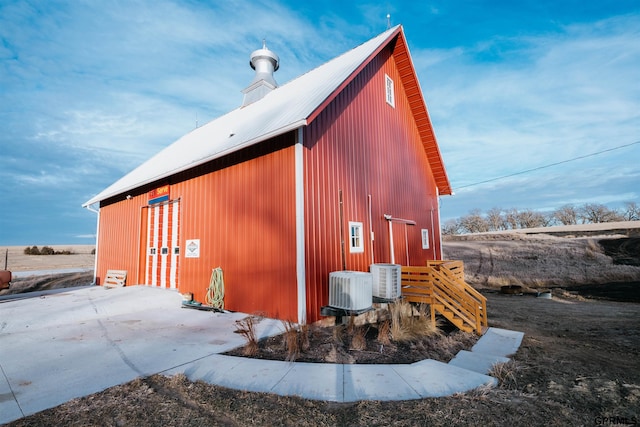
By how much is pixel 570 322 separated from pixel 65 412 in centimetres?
1134

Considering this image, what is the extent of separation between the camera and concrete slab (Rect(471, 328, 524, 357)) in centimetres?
564

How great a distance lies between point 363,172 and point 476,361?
5566 mm

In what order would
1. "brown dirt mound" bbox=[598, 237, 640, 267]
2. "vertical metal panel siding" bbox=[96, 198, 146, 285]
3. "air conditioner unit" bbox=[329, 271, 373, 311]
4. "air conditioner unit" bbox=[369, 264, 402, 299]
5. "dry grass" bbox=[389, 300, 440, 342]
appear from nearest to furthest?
"dry grass" bbox=[389, 300, 440, 342], "air conditioner unit" bbox=[329, 271, 373, 311], "air conditioner unit" bbox=[369, 264, 402, 299], "vertical metal panel siding" bbox=[96, 198, 146, 285], "brown dirt mound" bbox=[598, 237, 640, 267]

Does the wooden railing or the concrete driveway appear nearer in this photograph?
the concrete driveway

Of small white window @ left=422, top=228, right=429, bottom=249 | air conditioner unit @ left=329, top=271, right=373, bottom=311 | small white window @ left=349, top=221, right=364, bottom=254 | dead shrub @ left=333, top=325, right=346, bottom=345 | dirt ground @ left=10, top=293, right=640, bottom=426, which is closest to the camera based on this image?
A: dirt ground @ left=10, top=293, right=640, bottom=426

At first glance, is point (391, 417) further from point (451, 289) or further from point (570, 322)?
point (570, 322)

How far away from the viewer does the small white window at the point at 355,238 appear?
8063mm

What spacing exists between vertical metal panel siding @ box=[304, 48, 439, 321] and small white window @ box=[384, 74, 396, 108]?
218 millimetres

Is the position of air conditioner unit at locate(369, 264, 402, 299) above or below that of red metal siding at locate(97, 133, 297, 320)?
below

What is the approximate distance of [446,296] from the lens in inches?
305

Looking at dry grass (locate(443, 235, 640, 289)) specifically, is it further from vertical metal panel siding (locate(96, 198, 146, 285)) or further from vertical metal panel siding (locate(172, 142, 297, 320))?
vertical metal panel siding (locate(96, 198, 146, 285))

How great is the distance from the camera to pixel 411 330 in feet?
20.0

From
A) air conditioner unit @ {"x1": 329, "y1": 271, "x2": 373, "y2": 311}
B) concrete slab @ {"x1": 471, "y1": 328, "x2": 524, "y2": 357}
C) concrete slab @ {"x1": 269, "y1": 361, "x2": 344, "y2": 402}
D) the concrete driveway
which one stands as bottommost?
concrete slab @ {"x1": 471, "y1": 328, "x2": 524, "y2": 357}

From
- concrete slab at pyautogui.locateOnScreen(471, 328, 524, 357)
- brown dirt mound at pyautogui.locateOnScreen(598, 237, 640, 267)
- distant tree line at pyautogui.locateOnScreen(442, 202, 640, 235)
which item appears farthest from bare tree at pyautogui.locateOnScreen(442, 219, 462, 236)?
concrete slab at pyautogui.locateOnScreen(471, 328, 524, 357)
